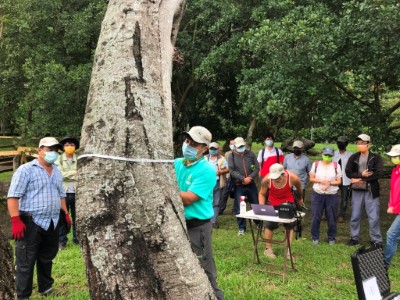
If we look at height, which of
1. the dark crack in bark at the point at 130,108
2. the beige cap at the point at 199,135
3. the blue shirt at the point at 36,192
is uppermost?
the dark crack in bark at the point at 130,108

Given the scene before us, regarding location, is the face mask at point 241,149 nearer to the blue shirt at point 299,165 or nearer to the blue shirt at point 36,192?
the blue shirt at point 299,165

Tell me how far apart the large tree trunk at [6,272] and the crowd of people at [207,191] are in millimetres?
1354

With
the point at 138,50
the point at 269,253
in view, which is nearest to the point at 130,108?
the point at 138,50

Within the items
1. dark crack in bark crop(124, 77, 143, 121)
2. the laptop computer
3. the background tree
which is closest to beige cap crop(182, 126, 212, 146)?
dark crack in bark crop(124, 77, 143, 121)

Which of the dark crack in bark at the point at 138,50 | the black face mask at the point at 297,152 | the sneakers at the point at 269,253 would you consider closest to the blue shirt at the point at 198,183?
the dark crack in bark at the point at 138,50

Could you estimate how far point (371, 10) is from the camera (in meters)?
6.51

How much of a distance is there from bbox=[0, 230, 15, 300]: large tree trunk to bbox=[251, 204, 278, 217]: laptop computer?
328 cm

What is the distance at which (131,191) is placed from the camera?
2051mm

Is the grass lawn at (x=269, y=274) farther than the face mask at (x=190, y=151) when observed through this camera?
Yes

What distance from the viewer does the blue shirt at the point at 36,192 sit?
4613mm

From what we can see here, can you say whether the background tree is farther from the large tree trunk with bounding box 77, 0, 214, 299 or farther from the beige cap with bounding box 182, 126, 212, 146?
the large tree trunk with bounding box 77, 0, 214, 299

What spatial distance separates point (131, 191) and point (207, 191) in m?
1.81

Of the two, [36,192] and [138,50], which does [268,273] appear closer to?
[36,192]

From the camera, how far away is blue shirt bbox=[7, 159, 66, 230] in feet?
15.1
